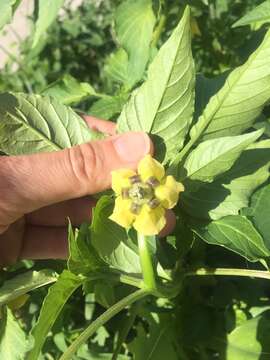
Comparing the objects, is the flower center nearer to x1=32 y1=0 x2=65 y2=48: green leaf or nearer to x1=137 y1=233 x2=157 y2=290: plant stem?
x1=137 y1=233 x2=157 y2=290: plant stem

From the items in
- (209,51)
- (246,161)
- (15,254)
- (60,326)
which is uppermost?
(246,161)

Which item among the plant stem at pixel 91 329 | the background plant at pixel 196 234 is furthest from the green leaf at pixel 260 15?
the plant stem at pixel 91 329

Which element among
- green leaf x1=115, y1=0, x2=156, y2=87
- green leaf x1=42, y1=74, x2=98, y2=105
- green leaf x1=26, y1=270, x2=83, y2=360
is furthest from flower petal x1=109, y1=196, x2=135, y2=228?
green leaf x1=42, y1=74, x2=98, y2=105

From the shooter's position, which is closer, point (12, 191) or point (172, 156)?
point (172, 156)

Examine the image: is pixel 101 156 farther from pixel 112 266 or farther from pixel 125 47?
pixel 125 47

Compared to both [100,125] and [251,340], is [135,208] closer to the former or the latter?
[100,125]

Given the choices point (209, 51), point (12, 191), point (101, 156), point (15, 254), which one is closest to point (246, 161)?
point (101, 156)

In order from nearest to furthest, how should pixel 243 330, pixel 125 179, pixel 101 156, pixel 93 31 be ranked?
pixel 125 179, pixel 101 156, pixel 243 330, pixel 93 31
